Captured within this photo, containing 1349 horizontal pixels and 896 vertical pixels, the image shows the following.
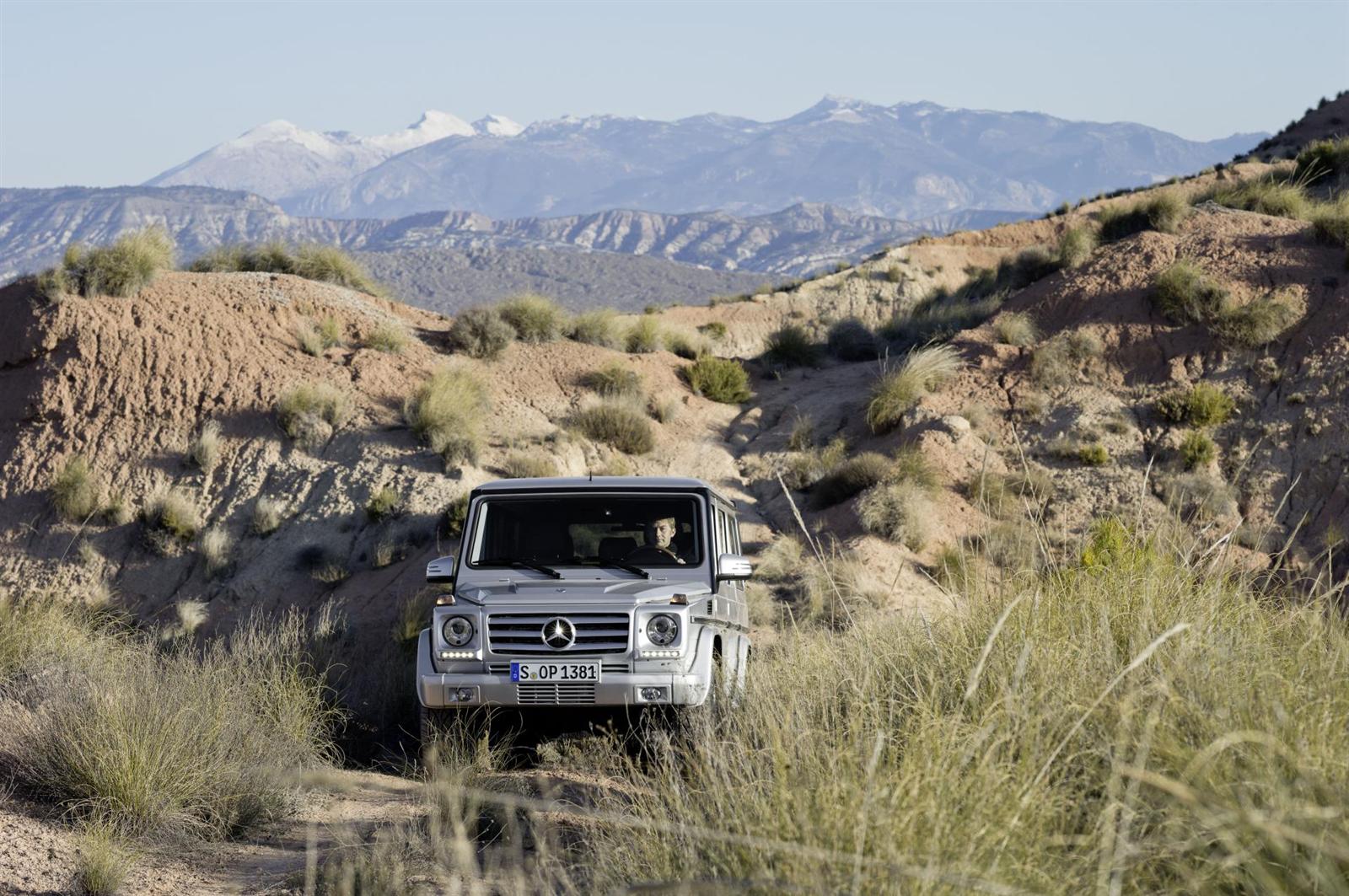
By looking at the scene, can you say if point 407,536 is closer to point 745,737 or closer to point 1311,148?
point 745,737

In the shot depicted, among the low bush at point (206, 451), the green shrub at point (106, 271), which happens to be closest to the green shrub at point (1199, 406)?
the low bush at point (206, 451)

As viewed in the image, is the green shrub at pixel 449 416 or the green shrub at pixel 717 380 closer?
the green shrub at pixel 449 416

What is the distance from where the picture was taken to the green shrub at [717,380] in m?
24.6

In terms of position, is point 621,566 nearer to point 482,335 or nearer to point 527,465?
point 527,465

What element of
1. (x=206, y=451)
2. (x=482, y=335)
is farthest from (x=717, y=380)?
(x=206, y=451)

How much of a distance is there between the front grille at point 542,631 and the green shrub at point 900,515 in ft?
31.7

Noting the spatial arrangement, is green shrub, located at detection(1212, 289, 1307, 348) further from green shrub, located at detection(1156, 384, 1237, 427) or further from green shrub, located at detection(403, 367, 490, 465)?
green shrub, located at detection(403, 367, 490, 465)

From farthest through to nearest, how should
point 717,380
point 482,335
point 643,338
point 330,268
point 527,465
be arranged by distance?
point 330,268 < point 643,338 < point 717,380 < point 482,335 < point 527,465

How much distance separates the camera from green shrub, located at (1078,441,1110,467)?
1991 cm

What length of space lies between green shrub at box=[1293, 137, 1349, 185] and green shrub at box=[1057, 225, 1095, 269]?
296 inches

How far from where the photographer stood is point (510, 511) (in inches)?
396

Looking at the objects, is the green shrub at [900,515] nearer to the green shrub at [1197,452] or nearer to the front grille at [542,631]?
the green shrub at [1197,452]

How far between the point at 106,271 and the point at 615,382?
8.79 m

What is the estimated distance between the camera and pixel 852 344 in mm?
29078
